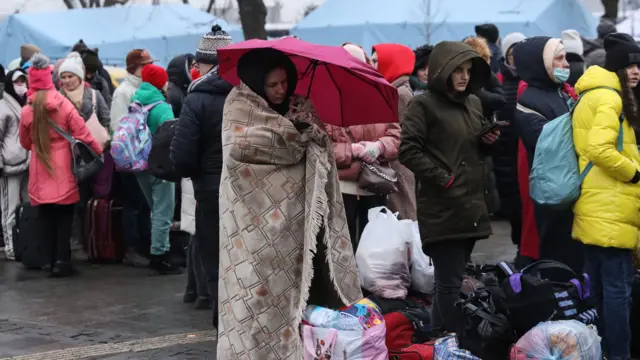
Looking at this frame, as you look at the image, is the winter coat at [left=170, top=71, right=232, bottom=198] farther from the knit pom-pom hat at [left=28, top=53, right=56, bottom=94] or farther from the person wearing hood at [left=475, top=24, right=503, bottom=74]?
the person wearing hood at [left=475, top=24, right=503, bottom=74]

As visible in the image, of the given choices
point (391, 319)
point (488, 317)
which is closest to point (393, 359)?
point (391, 319)

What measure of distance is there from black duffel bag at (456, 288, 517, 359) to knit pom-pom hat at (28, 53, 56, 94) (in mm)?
5565

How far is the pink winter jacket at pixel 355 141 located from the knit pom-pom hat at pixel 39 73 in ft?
11.0

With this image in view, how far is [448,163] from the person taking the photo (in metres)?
6.86

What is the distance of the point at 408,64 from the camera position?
9.13m

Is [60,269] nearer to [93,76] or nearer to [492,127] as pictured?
[93,76]

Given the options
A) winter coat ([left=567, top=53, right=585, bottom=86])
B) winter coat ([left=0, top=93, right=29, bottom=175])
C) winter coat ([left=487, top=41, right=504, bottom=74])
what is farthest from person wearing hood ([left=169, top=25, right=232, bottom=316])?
winter coat ([left=487, top=41, right=504, bottom=74])

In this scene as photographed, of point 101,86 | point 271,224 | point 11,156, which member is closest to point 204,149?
point 271,224

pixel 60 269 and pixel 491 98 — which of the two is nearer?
pixel 491 98

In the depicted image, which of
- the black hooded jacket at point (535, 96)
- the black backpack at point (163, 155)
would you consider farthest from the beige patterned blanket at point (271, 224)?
the black backpack at point (163, 155)

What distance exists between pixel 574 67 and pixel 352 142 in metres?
3.12

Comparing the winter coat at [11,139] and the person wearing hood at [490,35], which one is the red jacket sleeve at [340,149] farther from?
the person wearing hood at [490,35]

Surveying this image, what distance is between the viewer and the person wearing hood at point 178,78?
10.9 m

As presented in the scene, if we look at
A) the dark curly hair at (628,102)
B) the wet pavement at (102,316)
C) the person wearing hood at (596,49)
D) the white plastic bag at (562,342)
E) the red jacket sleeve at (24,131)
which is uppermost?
the dark curly hair at (628,102)
